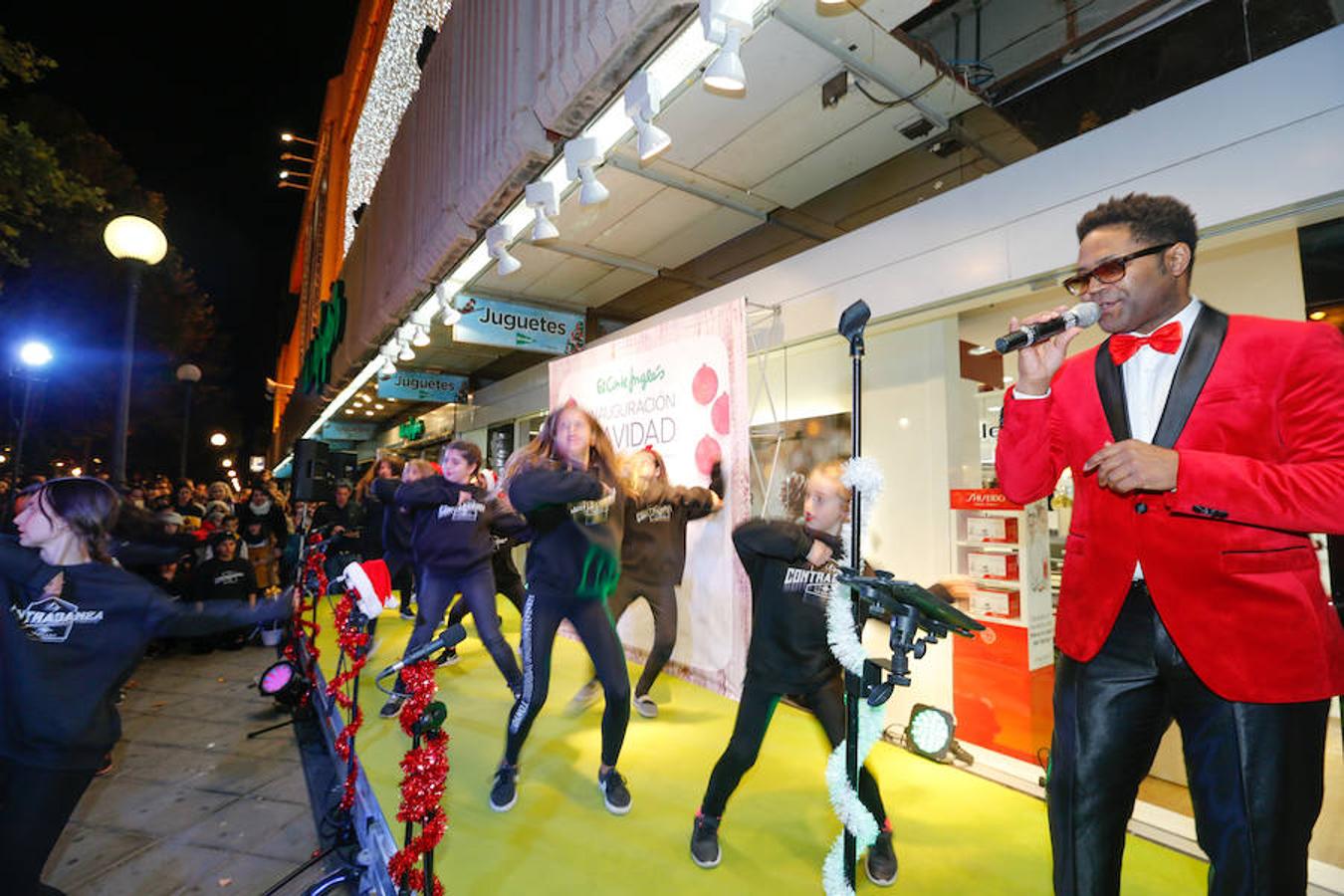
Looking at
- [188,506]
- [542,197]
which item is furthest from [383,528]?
[188,506]

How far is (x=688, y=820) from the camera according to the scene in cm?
301

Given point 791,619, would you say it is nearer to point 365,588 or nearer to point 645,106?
point 365,588

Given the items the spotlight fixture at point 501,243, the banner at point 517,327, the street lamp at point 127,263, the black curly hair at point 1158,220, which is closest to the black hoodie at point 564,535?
the spotlight fixture at point 501,243

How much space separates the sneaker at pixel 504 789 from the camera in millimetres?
3066

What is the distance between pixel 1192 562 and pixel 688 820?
2.54m

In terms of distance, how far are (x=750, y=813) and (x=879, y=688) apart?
6.78 feet

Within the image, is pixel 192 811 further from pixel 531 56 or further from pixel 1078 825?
pixel 531 56

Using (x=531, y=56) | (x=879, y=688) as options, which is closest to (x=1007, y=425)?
(x=879, y=688)

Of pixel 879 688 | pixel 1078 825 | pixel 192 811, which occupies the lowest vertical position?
pixel 192 811

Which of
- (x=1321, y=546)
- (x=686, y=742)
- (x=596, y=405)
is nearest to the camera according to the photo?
(x=1321, y=546)

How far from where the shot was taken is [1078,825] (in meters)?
1.44

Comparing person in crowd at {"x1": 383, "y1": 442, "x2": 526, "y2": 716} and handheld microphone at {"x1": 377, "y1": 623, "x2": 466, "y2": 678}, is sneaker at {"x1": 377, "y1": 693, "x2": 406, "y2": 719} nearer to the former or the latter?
person in crowd at {"x1": 383, "y1": 442, "x2": 526, "y2": 716}

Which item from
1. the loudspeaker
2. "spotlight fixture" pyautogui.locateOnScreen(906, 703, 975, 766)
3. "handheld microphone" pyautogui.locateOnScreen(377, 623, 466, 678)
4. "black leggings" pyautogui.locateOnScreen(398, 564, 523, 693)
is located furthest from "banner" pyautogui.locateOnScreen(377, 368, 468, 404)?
"spotlight fixture" pyautogui.locateOnScreen(906, 703, 975, 766)

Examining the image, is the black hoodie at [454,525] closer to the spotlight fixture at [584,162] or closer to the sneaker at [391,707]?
the sneaker at [391,707]
